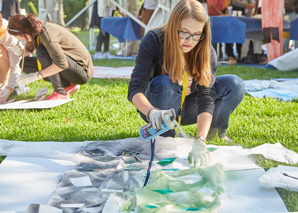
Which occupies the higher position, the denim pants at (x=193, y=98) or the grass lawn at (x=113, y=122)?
the denim pants at (x=193, y=98)

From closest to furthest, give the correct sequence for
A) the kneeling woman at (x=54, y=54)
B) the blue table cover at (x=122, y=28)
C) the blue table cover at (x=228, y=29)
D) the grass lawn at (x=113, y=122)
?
1. the grass lawn at (x=113, y=122)
2. the kneeling woman at (x=54, y=54)
3. the blue table cover at (x=228, y=29)
4. the blue table cover at (x=122, y=28)

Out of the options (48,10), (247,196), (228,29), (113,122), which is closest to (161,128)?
(247,196)

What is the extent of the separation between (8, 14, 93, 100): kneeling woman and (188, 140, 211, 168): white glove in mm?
1683

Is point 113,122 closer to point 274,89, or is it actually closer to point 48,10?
point 274,89

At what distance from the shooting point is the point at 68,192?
1.62 meters

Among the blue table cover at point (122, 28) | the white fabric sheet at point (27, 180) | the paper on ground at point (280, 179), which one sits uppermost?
the blue table cover at point (122, 28)

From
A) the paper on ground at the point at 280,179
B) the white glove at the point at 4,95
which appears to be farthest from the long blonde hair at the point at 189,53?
the white glove at the point at 4,95

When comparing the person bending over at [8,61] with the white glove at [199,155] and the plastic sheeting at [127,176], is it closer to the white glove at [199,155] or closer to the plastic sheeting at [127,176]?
the plastic sheeting at [127,176]

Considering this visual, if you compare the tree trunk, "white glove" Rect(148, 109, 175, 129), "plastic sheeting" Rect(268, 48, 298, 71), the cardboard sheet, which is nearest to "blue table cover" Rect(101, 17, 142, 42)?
the tree trunk

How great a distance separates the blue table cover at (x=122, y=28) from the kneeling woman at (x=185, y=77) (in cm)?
487

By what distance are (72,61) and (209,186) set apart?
2152 mm

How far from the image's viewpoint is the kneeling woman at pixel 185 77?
1888mm

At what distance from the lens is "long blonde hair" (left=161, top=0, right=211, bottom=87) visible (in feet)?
6.15

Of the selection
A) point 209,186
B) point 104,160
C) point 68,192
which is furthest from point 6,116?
point 209,186
